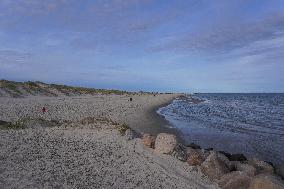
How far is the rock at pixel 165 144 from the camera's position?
46.5 feet

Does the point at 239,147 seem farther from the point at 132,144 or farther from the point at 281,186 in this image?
the point at 281,186

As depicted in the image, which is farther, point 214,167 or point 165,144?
point 165,144

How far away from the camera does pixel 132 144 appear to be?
15656 millimetres

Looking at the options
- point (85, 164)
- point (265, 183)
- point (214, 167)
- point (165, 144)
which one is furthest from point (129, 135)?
point (265, 183)

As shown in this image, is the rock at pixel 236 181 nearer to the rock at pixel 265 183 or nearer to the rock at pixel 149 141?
the rock at pixel 265 183

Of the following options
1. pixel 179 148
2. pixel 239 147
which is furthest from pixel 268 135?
pixel 179 148

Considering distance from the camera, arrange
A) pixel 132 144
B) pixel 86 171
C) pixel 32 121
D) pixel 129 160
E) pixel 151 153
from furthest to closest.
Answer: pixel 32 121 → pixel 132 144 → pixel 151 153 → pixel 129 160 → pixel 86 171

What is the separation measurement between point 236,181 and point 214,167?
4.44 feet

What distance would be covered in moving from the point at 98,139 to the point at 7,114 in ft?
37.4

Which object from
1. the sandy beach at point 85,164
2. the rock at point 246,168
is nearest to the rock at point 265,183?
the rock at point 246,168

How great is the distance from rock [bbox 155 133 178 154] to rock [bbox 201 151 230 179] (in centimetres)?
184

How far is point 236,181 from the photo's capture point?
1103 centimetres

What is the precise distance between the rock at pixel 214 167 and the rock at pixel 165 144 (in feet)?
6.03

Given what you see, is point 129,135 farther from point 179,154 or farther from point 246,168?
point 246,168
